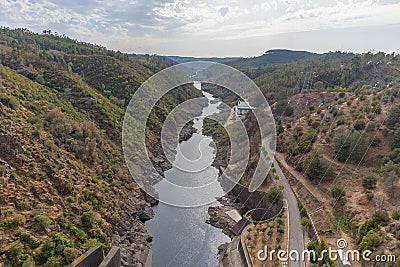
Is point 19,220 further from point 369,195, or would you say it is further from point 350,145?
point 350,145

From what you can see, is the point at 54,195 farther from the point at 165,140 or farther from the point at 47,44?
the point at 47,44

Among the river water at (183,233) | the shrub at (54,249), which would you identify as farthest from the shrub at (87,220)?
the river water at (183,233)

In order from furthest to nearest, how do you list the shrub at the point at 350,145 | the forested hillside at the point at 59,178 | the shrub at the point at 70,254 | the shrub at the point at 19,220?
the shrub at the point at 350,145 < the forested hillside at the point at 59,178 < the shrub at the point at 70,254 < the shrub at the point at 19,220

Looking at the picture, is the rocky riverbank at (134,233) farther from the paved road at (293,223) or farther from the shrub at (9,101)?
the shrub at (9,101)

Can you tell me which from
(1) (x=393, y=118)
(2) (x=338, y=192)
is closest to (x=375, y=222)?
(2) (x=338, y=192)

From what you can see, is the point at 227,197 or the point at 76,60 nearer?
the point at 227,197

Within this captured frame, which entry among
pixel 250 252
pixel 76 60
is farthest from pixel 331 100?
pixel 76 60
